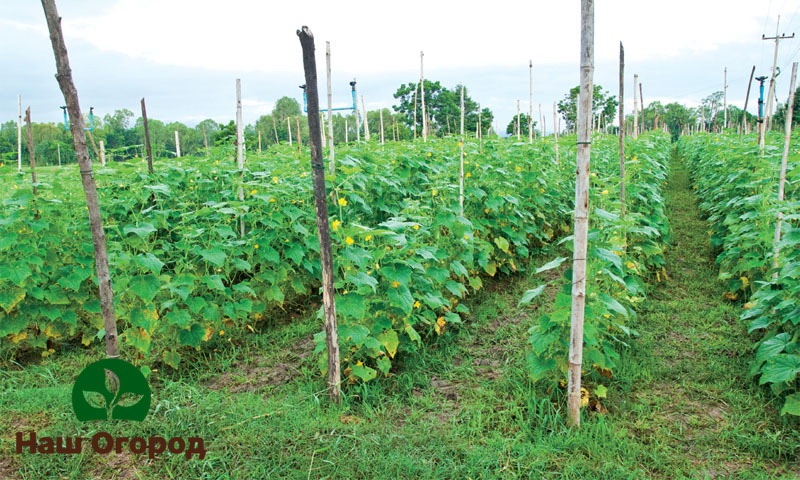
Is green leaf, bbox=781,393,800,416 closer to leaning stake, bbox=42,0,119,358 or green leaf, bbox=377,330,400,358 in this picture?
green leaf, bbox=377,330,400,358

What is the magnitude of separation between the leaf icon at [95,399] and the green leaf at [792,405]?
4.19 meters

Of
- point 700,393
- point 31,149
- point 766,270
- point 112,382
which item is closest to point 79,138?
point 112,382

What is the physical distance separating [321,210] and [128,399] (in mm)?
1901

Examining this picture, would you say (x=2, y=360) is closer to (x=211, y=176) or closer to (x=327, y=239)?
(x=211, y=176)

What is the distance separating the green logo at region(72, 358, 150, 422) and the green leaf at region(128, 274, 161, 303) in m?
0.54

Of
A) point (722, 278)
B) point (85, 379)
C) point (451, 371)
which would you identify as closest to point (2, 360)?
point (85, 379)

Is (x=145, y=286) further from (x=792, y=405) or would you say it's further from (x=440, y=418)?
(x=792, y=405)

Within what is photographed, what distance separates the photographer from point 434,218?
14.6 feet

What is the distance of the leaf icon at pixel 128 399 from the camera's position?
126 inches

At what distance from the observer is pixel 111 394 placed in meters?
3.17

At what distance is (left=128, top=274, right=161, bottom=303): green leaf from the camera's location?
3.39 metres

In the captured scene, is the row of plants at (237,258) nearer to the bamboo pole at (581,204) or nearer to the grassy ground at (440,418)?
the grassy ground at (440,418)

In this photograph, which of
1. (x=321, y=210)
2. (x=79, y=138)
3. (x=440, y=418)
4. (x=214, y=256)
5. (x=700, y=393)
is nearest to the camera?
(x=79, y=138)

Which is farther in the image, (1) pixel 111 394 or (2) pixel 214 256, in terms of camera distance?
(2) pixel 214 256
